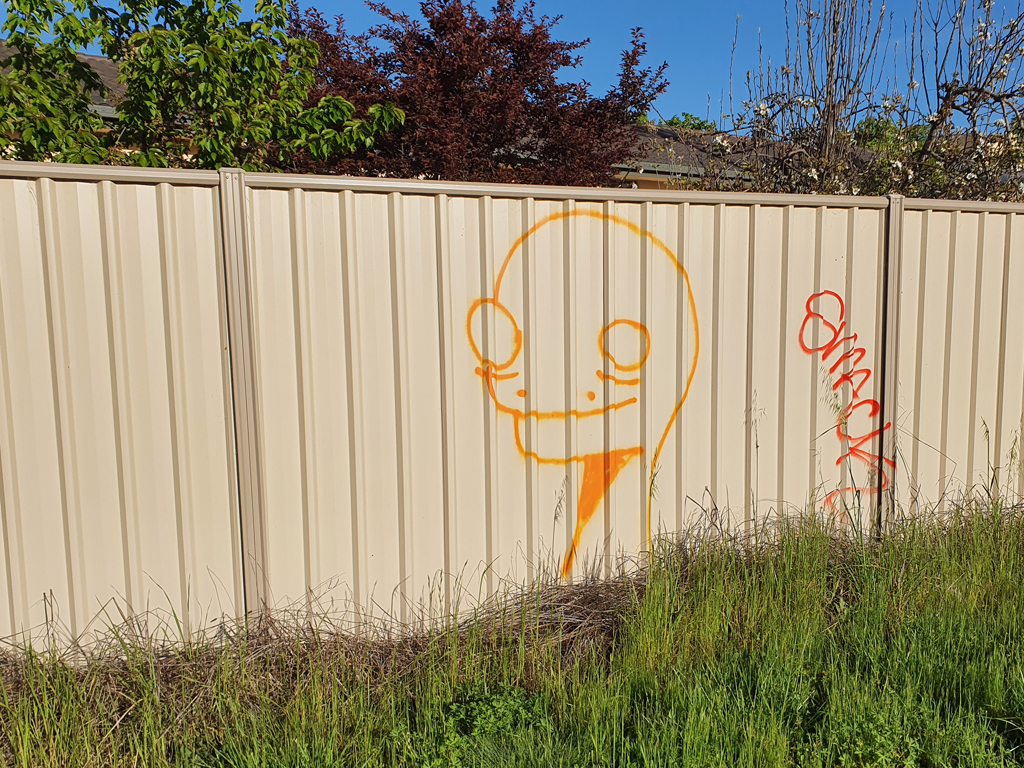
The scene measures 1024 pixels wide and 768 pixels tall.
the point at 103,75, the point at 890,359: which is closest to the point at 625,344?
the point at 890,359

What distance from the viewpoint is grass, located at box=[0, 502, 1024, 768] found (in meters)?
2.12

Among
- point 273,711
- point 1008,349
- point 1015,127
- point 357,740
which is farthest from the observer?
point 1015,127

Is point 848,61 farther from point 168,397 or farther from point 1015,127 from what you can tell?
point 168,397

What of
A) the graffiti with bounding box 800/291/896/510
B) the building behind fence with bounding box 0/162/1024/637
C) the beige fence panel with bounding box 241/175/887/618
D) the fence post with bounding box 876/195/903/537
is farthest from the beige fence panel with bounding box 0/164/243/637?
the fence post with bounding box 876/195/903/537

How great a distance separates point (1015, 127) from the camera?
5711 mm

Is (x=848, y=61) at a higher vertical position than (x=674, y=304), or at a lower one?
higher

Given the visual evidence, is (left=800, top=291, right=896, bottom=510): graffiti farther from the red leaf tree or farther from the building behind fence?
the red leaf tree

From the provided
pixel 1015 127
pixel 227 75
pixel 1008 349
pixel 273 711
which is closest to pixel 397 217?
pixel 273 711

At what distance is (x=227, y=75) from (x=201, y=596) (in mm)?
3126

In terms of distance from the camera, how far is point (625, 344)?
10.3ft

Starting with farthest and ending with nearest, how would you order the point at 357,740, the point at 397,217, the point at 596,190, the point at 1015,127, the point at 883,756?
the point at 1015,127 < the point at 596,190 < the point at 397,217 < the point at 357,740 < the point at 883,756

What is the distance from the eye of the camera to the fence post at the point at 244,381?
2559 mm

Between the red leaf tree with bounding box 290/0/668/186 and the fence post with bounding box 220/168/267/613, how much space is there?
412cm

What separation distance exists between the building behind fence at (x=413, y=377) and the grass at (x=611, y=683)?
0.21 metres
